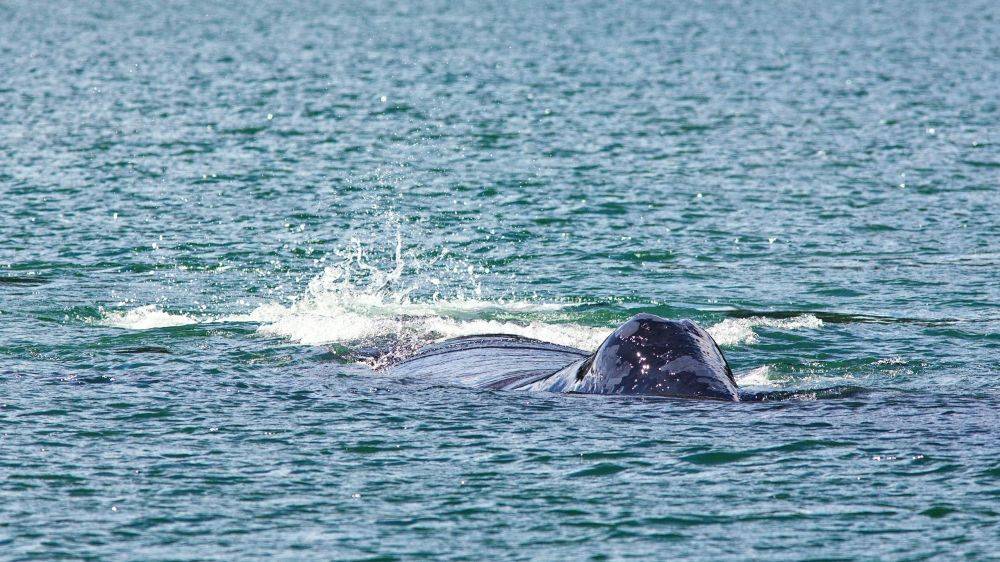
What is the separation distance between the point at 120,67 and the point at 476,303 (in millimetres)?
40900

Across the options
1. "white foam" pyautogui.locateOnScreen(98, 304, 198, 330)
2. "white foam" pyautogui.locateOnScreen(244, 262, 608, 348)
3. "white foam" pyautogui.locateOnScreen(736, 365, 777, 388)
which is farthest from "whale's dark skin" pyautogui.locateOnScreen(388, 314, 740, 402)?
"white foam" pyautogui.locateOnScreen(98, 304, 198, 330)

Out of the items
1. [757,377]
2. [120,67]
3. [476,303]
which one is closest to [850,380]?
[757,377]

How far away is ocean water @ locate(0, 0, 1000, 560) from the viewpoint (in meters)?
13.7

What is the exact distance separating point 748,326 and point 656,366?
200 inches

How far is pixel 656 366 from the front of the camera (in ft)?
57.6

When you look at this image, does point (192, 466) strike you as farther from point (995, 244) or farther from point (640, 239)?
point (995, 244)

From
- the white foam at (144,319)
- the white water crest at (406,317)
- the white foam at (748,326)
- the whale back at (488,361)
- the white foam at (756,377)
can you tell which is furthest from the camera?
the white foam at (144,319)

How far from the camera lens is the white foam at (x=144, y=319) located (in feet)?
73.2

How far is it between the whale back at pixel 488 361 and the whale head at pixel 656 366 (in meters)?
0.96

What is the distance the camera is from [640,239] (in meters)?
30.0

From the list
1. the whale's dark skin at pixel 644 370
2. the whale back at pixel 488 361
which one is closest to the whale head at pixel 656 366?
the whale's dark skin at pixel 644 370

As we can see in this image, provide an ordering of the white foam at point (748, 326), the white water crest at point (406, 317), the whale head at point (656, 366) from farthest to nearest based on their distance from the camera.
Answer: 1. the white water crest at point (406, 317)
2. the white foam at point (748, 326)
3. the whale head at point (656, 366)

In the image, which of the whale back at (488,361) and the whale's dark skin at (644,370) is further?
the whale back at (488,361)

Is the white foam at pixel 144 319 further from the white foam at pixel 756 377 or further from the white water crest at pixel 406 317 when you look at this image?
the white foam at pixel 756 377
